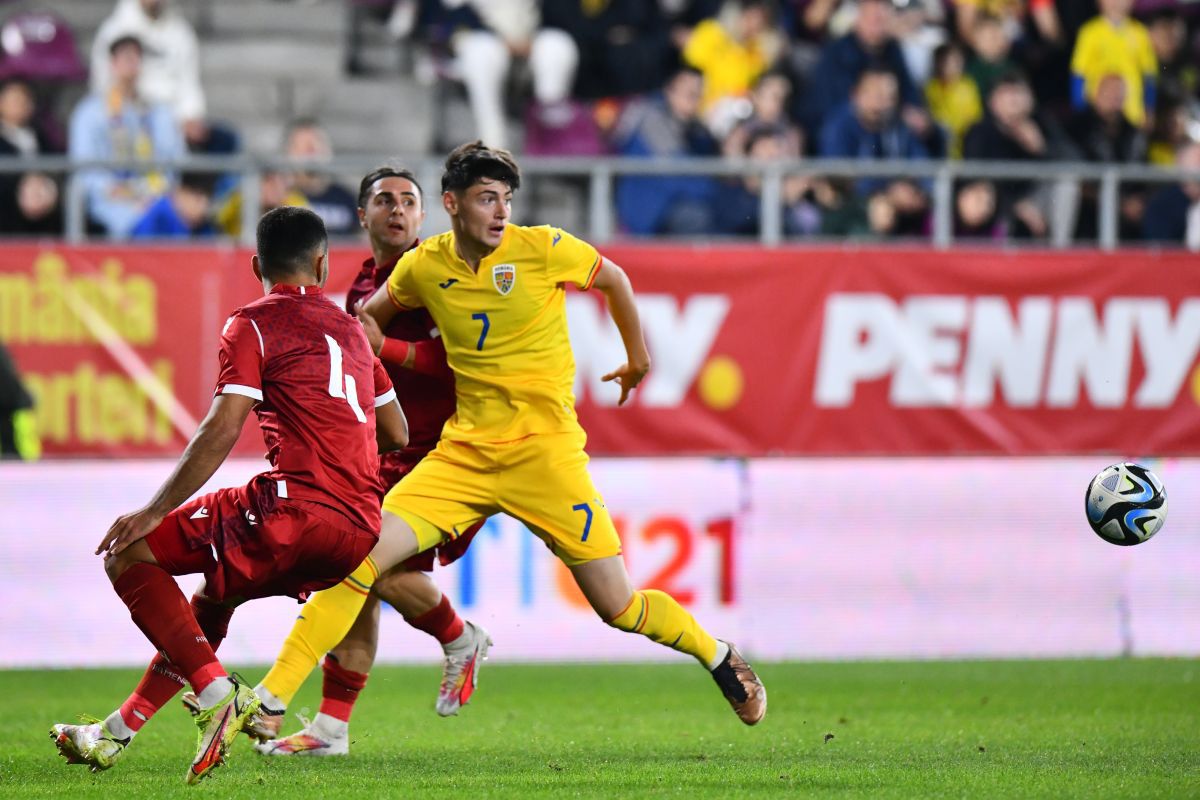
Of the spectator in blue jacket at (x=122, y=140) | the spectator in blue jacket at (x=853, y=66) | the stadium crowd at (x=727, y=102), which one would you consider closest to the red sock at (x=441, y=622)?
the stadium crowd at (x=727, y=102)

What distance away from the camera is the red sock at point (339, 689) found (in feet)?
24.3

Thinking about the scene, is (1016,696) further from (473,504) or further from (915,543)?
(473,504)

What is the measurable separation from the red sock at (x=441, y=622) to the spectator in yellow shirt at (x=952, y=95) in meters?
8.08

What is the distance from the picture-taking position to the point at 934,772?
6.61m

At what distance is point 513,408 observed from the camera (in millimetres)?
7328

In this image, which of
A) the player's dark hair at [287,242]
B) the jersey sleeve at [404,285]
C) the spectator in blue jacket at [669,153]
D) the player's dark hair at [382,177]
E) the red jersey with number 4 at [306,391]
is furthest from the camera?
the spectator in blue jacket at [669,153]

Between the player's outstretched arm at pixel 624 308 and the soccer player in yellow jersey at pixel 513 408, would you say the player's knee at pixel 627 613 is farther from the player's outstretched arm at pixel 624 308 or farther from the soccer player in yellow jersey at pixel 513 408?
the player's outstretched arm at pixel 624 308

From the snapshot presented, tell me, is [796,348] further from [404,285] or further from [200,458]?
[200,458]

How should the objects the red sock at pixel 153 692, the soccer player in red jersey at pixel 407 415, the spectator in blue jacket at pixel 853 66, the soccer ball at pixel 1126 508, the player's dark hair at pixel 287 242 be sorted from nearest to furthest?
1. the player's dark hair at pixel 287 242
2. the red sock at pixel 153 692
3. the soccer player in red jersey at pixel 407 415
4. the soccer ball at pixel 1126 508
5. the spectator in blue jacket at pixel 853 66

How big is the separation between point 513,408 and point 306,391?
131 cm

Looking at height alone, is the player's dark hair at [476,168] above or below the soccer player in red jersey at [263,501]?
above

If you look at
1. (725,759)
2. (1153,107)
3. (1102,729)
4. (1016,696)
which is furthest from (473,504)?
(1153,107)

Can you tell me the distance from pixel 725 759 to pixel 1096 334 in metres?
7.05

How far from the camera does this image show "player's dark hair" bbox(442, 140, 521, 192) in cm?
708
